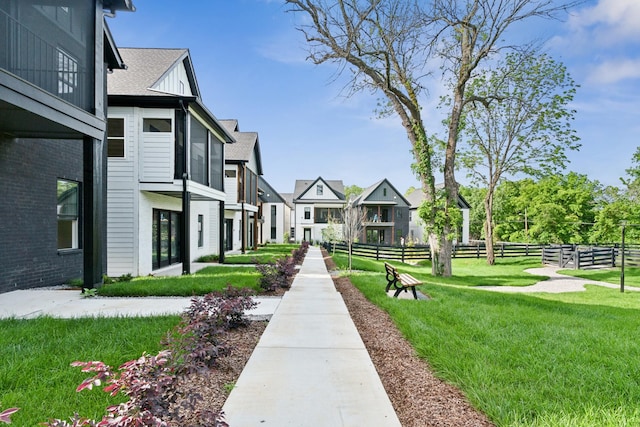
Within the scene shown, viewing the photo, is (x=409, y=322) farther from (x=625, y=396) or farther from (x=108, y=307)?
(x=108, y=307)

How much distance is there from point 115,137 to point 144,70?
10.2ft

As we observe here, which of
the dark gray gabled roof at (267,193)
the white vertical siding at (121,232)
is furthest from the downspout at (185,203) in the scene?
the dark gray gabled roof at (267,193)

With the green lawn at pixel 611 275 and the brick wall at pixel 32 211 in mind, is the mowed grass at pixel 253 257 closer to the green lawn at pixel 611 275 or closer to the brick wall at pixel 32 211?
the brick wall at pixel 32 211

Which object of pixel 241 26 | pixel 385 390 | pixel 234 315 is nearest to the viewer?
pixel 385 390

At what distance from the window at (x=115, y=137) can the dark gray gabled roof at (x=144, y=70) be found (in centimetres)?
91

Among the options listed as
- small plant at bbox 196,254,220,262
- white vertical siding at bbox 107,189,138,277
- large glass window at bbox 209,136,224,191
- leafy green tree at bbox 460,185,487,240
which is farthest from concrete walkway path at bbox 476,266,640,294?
leafy green tree at bbox 460,185,487,240

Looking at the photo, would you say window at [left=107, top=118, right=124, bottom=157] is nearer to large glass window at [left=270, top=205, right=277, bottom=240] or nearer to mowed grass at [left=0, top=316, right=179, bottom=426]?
mowed grass at [left=0, top=316, right=179, bottom=426]

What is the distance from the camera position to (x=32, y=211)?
26.6ft

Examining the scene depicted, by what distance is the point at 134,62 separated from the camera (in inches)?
A: 515

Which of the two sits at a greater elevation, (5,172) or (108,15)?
(108,15)

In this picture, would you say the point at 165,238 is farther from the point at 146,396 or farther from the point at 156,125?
the point at 146,396

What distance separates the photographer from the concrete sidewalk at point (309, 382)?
9.34 ft

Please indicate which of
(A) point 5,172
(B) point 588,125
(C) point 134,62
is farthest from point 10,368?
(B) point 588,125

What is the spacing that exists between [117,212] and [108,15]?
540 cm
